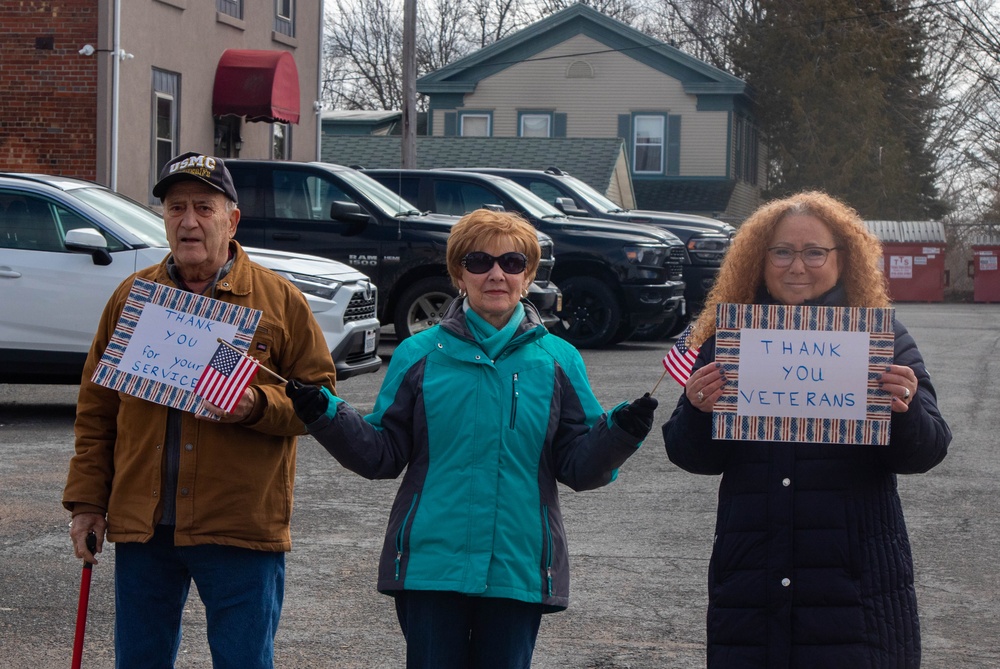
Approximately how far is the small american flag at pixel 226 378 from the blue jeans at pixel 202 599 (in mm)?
385

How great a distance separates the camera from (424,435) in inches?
128

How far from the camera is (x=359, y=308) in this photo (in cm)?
1049

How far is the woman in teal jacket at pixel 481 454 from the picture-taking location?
3.17 metres

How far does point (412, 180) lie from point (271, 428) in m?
12.4

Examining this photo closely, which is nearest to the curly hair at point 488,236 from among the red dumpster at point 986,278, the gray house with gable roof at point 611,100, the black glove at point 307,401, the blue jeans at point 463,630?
the black glove at point 307,401

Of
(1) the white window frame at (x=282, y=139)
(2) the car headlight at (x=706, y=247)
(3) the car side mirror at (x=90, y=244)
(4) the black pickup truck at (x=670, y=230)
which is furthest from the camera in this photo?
(1) the white window frame at (x=282, y=139)

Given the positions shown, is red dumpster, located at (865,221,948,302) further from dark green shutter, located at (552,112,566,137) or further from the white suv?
the white suv

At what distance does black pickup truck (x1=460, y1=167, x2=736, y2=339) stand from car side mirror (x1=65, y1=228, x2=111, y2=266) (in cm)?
839

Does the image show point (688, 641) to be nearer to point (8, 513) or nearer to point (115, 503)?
point (115, 503)

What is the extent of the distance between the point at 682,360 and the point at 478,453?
0.59m

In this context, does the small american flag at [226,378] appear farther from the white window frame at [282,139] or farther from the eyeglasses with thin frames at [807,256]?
the white window frame at [282,139]

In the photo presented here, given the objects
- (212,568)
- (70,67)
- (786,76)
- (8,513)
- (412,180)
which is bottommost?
(8,513)

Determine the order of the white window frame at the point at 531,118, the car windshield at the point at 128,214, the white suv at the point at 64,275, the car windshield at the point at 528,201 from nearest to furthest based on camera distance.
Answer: the white suv at the point at 64,275
the car windshield at the point at 128,214
the car windshield at the point at 528,201
the white window frame at the point at 531,118

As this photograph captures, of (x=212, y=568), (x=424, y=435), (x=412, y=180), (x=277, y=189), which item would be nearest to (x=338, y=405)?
(x=424, y=435)
